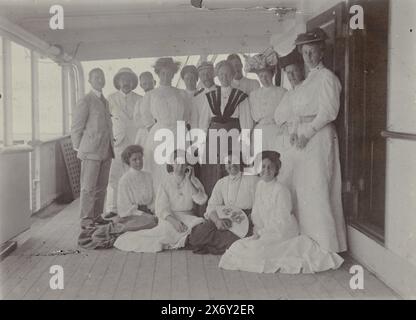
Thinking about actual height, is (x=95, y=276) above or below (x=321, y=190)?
below

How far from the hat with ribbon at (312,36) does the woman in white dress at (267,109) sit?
0.28 m

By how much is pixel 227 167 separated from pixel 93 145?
102cm

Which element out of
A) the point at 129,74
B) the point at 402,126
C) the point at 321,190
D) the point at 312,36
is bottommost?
the point at 321,190

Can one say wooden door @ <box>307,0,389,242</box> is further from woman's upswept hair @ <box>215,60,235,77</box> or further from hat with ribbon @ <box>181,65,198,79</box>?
hat with ribbon @ <box>181,65,198,79</box>

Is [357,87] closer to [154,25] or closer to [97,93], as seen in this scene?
[154,25]

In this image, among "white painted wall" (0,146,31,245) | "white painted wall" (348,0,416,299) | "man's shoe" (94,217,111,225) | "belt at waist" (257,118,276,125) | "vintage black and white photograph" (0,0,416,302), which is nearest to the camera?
"white painted wall" (348,0,416,299)

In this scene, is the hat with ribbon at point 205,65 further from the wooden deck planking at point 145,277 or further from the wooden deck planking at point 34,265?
the wooden deck planking at point 34,265

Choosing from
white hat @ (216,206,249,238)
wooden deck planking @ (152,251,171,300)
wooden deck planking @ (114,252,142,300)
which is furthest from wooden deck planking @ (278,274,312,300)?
wooden deck planking @ (114,252,142,300)

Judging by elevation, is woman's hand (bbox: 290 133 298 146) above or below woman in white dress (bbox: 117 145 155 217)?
above

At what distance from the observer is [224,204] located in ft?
12.6

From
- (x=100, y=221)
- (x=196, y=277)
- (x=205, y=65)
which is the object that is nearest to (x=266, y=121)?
(x=205, y=65)

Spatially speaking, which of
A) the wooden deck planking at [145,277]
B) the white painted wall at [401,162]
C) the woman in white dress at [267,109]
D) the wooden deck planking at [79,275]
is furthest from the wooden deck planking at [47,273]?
the white painted wall at [401,162]

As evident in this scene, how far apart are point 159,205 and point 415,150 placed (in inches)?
71.9

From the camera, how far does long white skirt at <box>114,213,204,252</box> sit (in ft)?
12.6
